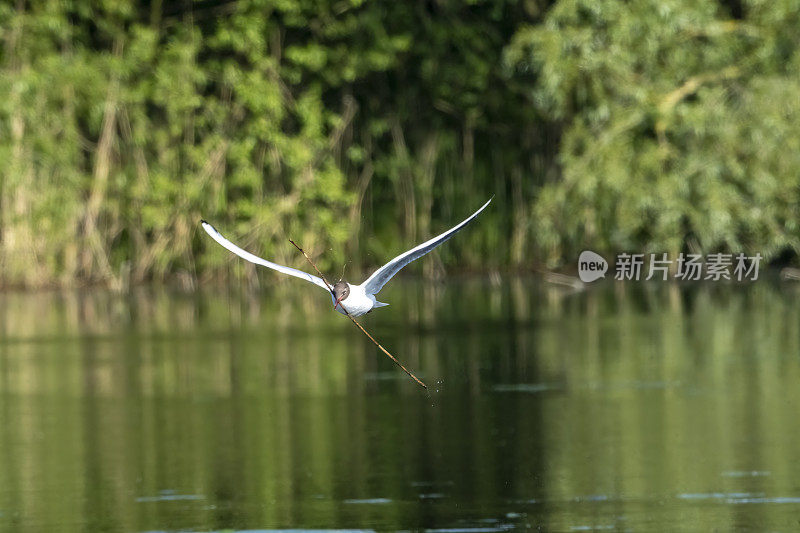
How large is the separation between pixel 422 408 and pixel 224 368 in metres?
4.21

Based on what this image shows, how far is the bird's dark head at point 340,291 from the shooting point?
811 centimetres

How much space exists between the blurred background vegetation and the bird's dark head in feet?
61.8

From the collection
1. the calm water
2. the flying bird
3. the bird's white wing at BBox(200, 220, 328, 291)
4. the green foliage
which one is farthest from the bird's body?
the green foliage

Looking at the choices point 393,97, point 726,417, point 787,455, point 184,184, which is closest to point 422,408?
point 726,417

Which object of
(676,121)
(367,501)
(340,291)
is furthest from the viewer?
(676,121)

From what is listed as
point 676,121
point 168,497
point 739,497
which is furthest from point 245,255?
point 676,121

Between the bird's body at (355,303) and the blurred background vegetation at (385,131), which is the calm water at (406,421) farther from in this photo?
the bird's body at (355,303)

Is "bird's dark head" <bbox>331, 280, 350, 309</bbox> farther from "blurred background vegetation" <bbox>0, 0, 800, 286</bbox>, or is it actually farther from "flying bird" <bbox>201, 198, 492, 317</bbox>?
"blurred background vegetation" <bbox>0, 0, 800, 286</bbox>

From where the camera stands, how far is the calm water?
12.5 metres

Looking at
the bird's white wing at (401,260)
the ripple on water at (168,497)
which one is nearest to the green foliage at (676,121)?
the ripple on water at (168,497)

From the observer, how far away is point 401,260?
8.26m

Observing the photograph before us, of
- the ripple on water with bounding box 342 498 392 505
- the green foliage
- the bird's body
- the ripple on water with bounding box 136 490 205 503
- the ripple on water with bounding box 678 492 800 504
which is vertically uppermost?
the green foliage

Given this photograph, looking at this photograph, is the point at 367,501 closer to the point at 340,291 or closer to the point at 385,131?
the point at 340,291

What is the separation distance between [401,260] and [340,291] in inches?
13.2
